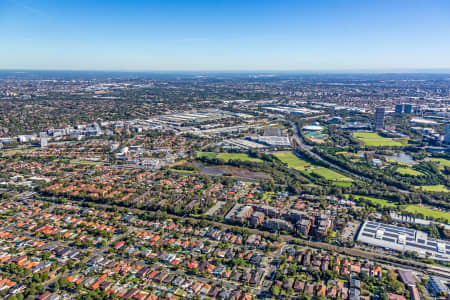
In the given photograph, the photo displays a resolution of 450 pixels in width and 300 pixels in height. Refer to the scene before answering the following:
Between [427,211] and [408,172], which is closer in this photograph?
[427,211]

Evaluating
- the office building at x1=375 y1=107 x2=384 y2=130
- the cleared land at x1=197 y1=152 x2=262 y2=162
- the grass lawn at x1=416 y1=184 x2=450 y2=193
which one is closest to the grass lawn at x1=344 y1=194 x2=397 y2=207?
the grass lawn at x1=416 y1=184 x2=450 y2=193

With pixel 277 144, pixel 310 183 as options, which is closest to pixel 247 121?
pixel 277 144

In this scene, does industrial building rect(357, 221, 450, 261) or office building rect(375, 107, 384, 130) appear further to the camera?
office building rect(375, 107, 384, 130)

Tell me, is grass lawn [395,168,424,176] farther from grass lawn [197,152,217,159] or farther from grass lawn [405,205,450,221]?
grass lawn [197,152,217,159]

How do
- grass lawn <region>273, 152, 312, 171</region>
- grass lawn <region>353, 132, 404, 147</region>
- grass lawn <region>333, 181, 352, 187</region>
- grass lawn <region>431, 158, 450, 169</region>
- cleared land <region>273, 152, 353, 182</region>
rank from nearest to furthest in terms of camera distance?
grass lawn <region>333, 181, 352, 187</region>, cleared land <region>273, 152, 353, 182</region>, grass lawn <region>431, 158, 450, 169</region>, grass lawn <region>273, 152, 312, 171</region>, grass lawn <region>353, 132, 404, 147</region>

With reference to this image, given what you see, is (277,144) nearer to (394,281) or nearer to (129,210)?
(129,210)

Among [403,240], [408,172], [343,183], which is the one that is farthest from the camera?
[408,172]

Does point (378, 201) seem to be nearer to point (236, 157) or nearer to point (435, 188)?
point (435, 188)

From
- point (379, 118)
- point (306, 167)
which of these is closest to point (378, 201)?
point (306, 167)
